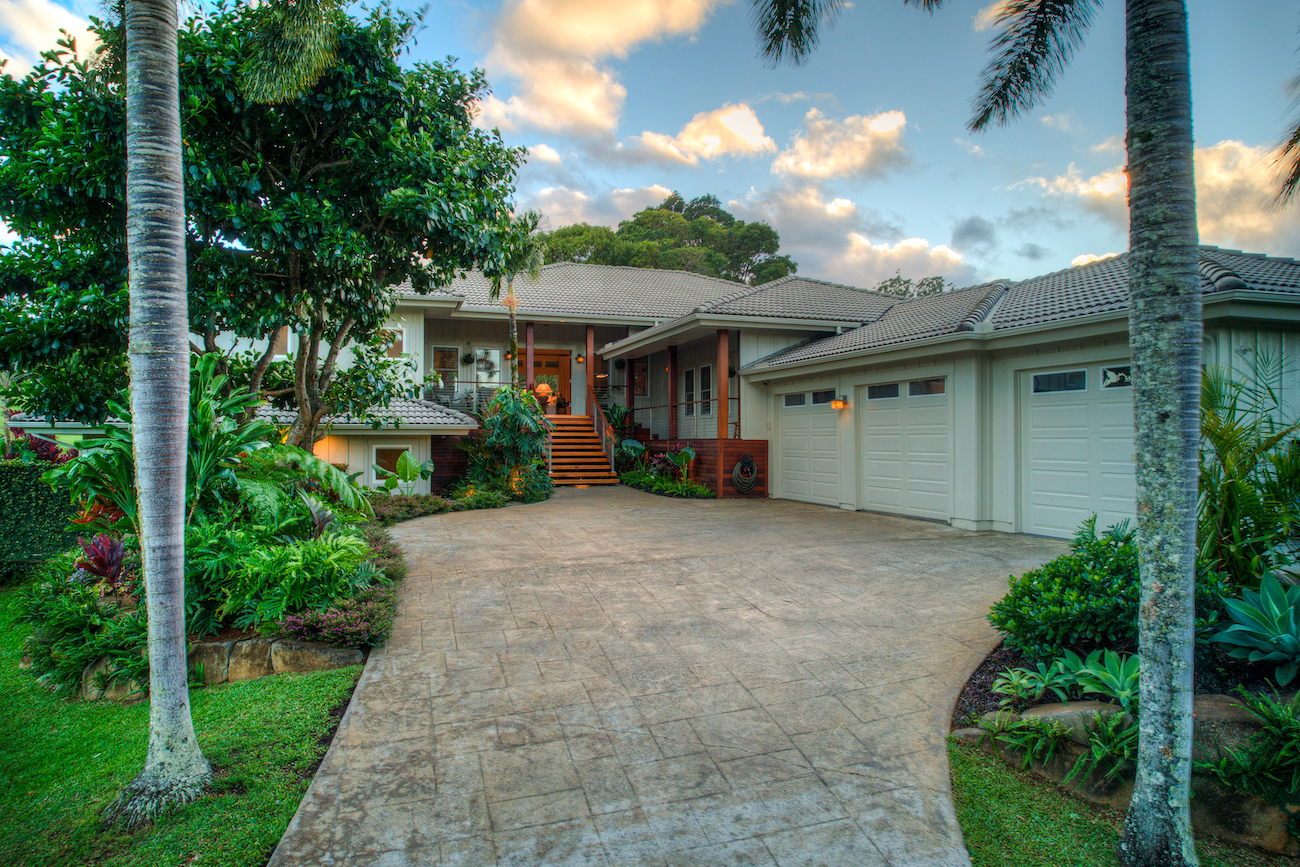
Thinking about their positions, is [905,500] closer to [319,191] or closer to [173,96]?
[319,191]

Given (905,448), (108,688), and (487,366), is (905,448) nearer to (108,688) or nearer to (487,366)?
(108,688)

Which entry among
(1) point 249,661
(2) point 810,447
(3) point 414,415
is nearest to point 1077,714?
(1) point 249,661

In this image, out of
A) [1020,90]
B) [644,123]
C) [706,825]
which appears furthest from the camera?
[644,123]

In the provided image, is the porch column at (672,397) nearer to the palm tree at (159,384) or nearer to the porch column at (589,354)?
the porch column at (589,354)

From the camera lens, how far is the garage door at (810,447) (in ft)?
39.7

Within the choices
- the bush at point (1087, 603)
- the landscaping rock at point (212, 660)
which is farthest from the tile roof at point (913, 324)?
the landscaping rock at point (212, 660)

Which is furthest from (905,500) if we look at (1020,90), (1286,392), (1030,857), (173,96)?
(173,96)

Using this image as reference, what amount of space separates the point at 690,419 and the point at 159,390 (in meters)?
14.2

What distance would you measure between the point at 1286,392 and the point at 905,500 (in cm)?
474

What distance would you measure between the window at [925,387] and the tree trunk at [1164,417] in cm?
768

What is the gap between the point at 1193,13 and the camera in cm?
276

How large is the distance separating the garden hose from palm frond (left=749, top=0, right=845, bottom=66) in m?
9.38

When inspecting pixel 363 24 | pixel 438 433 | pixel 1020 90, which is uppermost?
pixel 363 24

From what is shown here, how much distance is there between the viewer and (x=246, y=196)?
6.10m
